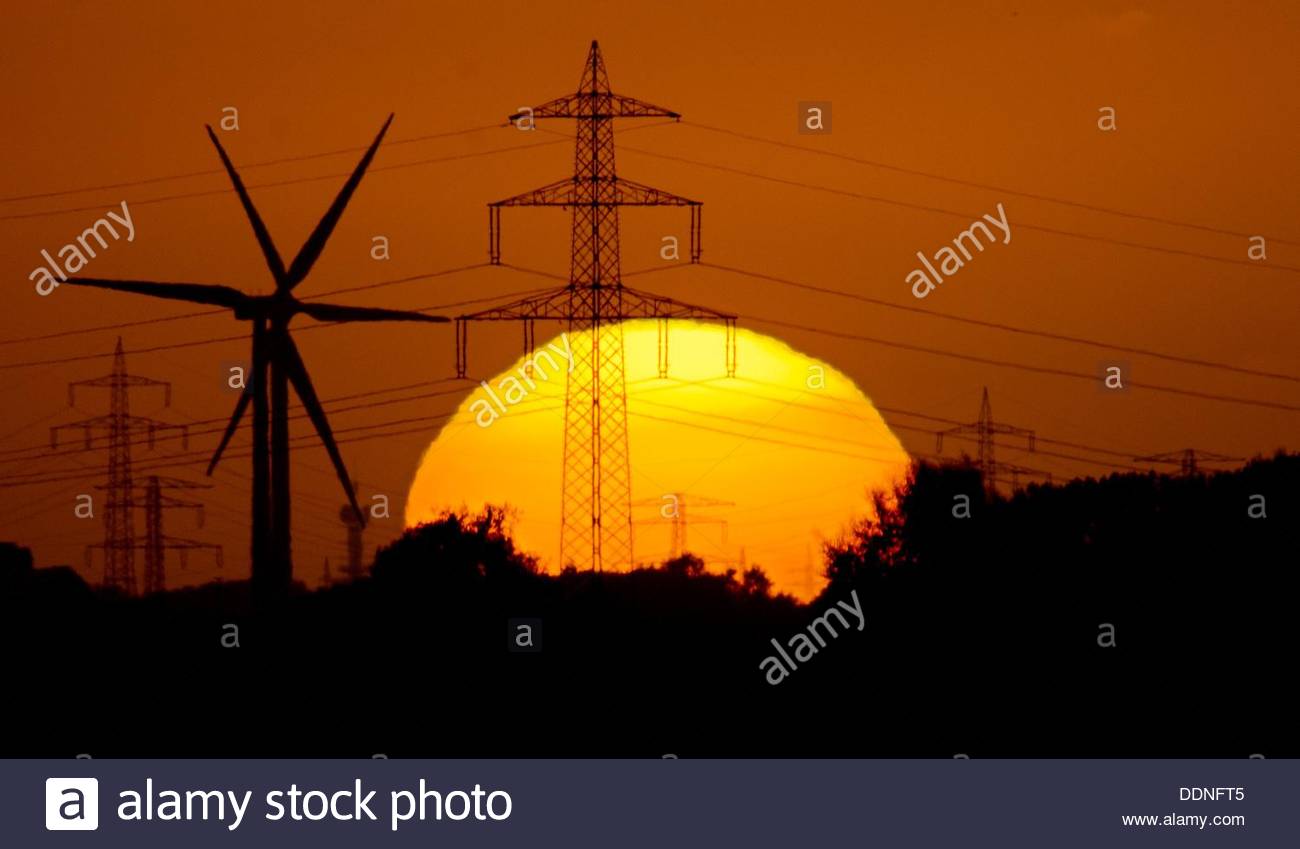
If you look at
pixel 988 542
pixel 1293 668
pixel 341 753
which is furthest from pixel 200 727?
pixel 988 542

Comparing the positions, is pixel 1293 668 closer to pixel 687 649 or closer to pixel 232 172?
pixel 687 649
